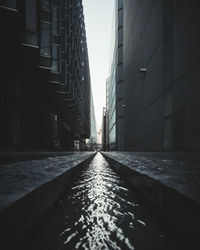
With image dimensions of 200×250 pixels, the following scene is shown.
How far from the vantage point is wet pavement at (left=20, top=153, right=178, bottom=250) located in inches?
44.1

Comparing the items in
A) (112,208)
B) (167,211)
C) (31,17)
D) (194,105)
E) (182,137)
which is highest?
(31,17)

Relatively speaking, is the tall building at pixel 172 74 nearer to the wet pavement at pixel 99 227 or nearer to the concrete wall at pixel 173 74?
the concrete wall at pixel 173 74

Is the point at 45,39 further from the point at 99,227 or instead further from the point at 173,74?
the point at 99,227

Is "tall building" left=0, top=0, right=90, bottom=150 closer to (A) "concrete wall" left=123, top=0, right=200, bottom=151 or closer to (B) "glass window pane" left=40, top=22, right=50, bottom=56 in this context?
(B) "glass window pane" left=40, top=22, right=50, bottom=56

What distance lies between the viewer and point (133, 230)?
4.39 feet

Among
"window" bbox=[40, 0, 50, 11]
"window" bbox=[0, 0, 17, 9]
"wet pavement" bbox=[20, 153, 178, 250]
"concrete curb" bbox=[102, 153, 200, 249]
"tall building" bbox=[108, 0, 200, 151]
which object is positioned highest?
"window" bbox=[40, 0, 50, 11]

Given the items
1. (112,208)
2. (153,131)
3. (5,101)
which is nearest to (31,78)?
(5,101)

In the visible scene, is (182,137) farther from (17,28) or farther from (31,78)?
(31,78)

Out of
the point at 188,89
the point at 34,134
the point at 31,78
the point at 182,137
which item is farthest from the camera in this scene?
the point at 34,134

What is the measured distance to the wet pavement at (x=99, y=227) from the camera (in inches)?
44.1

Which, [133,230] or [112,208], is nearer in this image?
[133,230]

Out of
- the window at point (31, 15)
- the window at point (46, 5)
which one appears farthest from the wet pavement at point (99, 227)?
the window at point (46, 5)

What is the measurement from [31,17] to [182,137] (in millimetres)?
9532

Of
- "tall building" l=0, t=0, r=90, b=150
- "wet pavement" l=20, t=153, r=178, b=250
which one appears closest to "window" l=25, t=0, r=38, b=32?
"tall building" l=0, t=0, r=90, b=150
